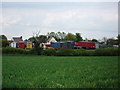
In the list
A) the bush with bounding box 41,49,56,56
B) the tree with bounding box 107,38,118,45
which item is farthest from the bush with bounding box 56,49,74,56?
the tree with bounding box 107,38,118,45

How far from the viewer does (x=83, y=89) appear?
198 inches

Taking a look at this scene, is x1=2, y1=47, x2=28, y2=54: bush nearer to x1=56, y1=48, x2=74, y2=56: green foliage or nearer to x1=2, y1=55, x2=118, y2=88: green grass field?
x1=56, y1=48, x2=74, y2=56: green foliage

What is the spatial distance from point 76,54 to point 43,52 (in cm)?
866

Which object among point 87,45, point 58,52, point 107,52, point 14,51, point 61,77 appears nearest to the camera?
point 61,77

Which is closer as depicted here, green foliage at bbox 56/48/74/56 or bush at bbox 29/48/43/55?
green foliage at bbox 56/48/74/56

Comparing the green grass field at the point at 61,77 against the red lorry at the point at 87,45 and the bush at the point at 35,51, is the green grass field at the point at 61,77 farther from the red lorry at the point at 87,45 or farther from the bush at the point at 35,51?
the red lorry at the point at 87,45

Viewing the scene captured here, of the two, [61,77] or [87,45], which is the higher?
[87,45]

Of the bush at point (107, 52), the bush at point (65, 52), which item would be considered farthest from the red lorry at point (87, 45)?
the bush at point (107, 52)

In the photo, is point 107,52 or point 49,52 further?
point 49,52

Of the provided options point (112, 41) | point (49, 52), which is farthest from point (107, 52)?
point (112, 41)

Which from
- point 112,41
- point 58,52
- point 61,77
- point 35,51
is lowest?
point 58,52

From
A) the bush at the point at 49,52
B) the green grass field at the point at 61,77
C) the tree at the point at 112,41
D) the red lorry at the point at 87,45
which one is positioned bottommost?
the bush at the point at 49,52

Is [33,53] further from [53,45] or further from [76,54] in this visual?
[53,45]

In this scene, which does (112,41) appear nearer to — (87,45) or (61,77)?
(87,45)
